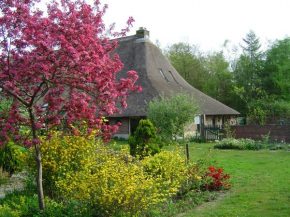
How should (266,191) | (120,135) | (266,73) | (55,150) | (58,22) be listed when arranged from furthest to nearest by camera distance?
(266,73), (120,135), (266,191), (55,150), (58,22)

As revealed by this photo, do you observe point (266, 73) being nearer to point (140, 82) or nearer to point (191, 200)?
point (140, 82)

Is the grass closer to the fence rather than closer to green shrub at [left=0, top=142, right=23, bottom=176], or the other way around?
green shrub at [left=0, top=142, right=23, bottom=176]

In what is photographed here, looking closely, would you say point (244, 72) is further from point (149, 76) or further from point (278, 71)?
point (149, 76)

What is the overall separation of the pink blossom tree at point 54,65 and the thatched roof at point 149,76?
16446mm

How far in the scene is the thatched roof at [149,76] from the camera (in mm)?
23219

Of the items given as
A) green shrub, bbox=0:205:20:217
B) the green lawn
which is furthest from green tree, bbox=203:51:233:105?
green shrub, bbox=0:205:20:217

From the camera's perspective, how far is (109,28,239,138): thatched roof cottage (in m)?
23.2

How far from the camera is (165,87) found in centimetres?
2538

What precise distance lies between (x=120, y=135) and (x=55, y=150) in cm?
1755

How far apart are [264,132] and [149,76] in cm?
983

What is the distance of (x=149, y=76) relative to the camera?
83.8ft

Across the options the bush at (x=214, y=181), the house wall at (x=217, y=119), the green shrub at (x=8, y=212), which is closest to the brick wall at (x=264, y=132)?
the house wall at (x=217, y=119)

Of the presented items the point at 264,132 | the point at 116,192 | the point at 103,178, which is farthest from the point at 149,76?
the point at 116,192

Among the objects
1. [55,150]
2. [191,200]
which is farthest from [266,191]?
[55,150]
